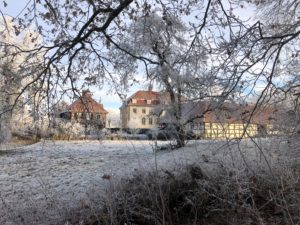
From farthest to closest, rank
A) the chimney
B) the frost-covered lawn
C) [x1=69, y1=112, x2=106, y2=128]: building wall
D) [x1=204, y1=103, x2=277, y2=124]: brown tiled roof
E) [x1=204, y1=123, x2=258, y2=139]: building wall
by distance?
[x1=69, y1=112, x2=106, y2=128]: building wall, the chimney, the frost-covered lawn, [x1=204, y1=123, x2=258, y2=139]: building wall, [x1=204, y1=103, x2=277, y2=124]: brown tiled roof

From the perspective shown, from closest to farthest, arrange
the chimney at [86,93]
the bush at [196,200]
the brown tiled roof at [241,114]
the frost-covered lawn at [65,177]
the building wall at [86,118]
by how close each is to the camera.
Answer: the bush at [196,200] < the brown tiled roof at [241,114] < the frost-covered lawn at [65,177] < the chimney at [86,93] < the building wall at [86,118]

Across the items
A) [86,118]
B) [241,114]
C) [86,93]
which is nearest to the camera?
[241,114]

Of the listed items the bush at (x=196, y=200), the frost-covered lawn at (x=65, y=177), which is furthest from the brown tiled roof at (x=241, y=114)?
the bush at (x=196, y=200)

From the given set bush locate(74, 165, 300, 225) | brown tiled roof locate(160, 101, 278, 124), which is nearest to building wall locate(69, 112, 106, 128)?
bush locate(74, 165, 300, 225)

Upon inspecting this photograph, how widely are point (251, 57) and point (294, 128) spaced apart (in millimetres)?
1731

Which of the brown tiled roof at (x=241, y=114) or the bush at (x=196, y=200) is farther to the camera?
the brown tiled roof at (x=241, y=114)

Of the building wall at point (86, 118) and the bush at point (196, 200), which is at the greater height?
the building wall at point (86, 118)

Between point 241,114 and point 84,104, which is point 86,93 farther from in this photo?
point 241,114

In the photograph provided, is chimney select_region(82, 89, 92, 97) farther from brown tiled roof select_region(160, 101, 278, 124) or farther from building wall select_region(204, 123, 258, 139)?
building wall select_region(204, 123, 258, 139)

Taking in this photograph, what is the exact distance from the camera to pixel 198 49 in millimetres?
7090

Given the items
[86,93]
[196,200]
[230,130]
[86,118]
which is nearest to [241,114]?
[230,130]

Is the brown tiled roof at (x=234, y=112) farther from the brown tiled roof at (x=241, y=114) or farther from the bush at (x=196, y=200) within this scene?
the bush at (x=196, y=200)

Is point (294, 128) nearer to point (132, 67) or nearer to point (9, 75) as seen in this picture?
point (132, 67)

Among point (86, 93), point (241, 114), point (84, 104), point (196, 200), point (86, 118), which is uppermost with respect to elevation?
point (86, 93)
